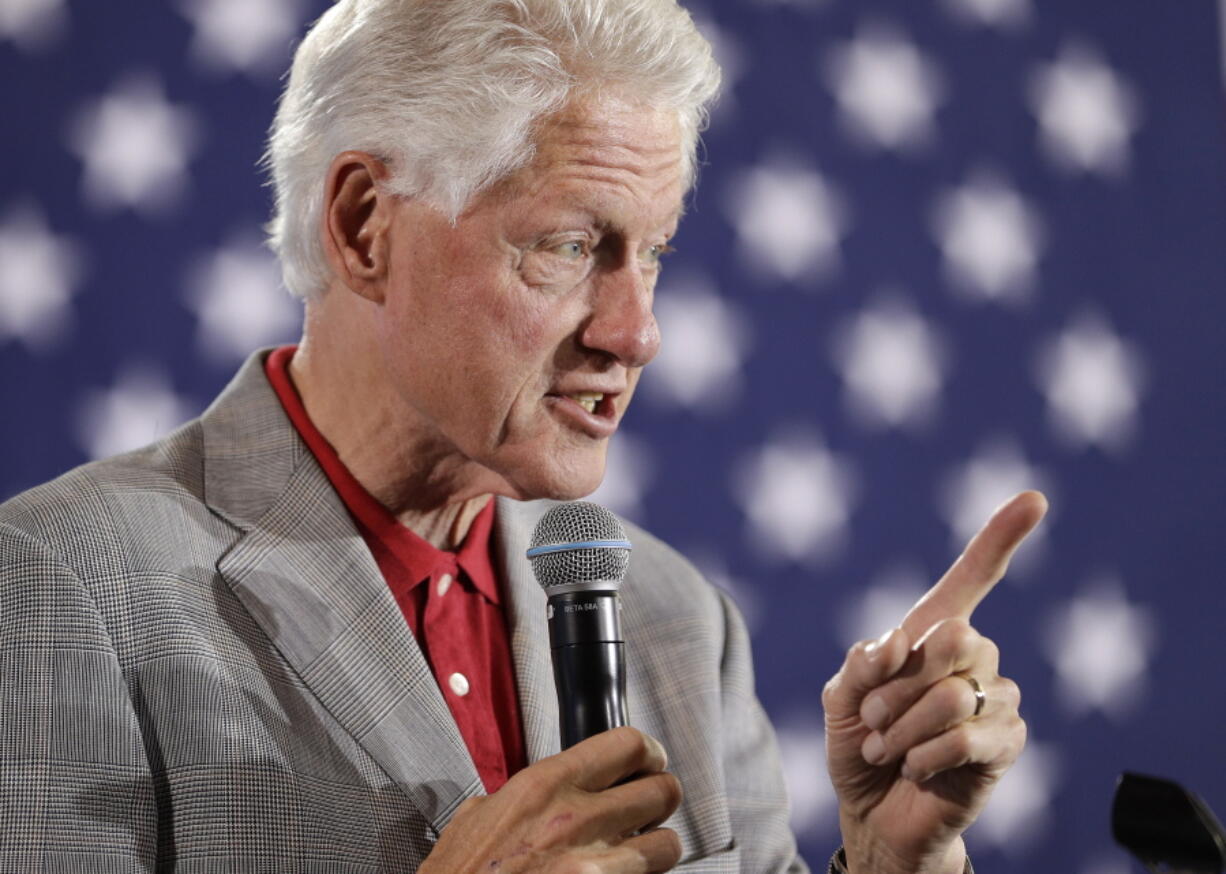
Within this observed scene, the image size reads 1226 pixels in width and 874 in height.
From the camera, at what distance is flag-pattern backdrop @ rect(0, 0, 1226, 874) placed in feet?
6.88

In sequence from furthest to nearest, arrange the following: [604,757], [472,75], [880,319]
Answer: [880,319], [472,75], [604,757]

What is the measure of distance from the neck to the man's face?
2.0 inches

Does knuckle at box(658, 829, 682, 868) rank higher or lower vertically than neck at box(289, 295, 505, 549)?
lower

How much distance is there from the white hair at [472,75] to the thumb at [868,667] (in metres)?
0.66

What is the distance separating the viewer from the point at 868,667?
1220 millimetres

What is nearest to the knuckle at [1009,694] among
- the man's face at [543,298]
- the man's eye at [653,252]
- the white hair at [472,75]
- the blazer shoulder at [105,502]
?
the man's face at [543,298]

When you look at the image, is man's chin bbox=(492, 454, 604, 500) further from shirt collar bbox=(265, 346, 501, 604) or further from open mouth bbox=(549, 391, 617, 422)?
shirt collar bbox=(265, 346, 501, 604)

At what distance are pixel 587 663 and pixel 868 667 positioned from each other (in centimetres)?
28

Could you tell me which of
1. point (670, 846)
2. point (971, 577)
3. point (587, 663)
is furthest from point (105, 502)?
point (971, 577)

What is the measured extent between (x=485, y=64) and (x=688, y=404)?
3.99 feet

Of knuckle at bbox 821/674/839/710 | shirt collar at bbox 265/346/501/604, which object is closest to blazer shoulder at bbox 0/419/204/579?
shirt collar at bbox 265/346/501/604

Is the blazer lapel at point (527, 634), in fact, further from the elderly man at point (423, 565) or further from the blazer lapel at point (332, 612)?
the blazer lapel at point (332, 612)

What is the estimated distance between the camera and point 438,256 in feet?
4.77

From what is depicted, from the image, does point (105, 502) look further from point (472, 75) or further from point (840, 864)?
point (840, 864)
